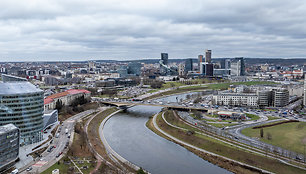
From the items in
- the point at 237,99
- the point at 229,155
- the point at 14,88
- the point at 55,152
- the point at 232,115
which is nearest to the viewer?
the point at 229,155

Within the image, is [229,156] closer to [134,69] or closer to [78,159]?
[78,159]

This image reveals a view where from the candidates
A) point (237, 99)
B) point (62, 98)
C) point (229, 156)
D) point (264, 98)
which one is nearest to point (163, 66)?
point (237, 99)

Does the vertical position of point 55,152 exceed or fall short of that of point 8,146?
it falls short

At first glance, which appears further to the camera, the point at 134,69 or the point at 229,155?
the point at 134,69

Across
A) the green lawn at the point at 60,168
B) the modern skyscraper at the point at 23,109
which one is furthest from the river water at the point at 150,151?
the modern skyscraper at the point at 23,109

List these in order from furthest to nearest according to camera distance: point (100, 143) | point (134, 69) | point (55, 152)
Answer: point (134, 69) < point (100, 143) < point (55, 152)

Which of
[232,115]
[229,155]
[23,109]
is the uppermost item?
[23,109]

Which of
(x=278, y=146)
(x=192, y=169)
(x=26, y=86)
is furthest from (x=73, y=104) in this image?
(x=278, y=146)

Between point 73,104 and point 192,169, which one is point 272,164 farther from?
point 73,104
